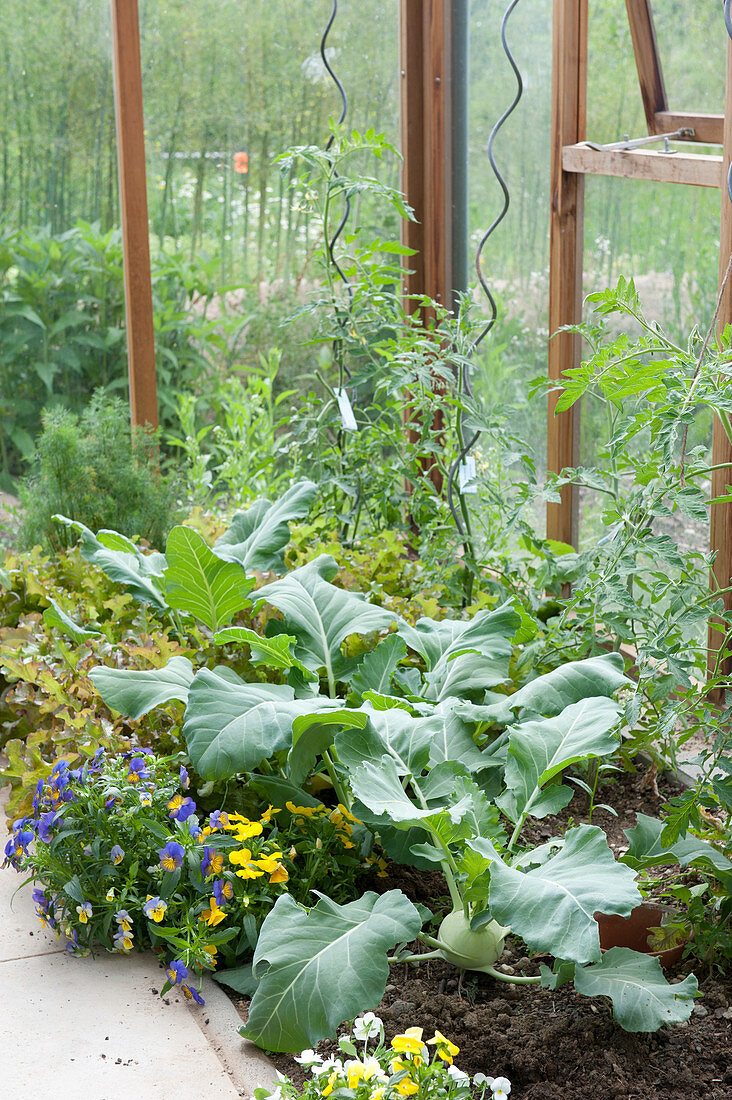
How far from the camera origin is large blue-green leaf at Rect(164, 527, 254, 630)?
228 cm

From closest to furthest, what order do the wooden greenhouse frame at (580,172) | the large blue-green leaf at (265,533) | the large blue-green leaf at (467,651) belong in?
Result: the large blue-green leaf at (467,651) → the wooden greenhouse frame at (580,172) → the large blue-green leaf at (265,533)

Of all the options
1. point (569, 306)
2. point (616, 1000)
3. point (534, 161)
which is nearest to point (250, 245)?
point (534, 161)

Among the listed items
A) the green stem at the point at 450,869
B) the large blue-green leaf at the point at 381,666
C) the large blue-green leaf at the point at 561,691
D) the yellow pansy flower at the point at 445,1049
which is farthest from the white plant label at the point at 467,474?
the yellow pansy flower at the point at 445,1049

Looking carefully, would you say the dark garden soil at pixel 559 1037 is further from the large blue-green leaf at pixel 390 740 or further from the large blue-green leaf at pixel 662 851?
the large blue-green leaf at pixel 390 740

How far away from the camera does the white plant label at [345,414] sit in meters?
3.02

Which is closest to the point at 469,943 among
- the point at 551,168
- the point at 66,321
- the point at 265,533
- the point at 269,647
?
the point at 269,647

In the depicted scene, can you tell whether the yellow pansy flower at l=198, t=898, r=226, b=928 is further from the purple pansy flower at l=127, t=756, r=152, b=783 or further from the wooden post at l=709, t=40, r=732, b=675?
the wooden post at l=709, t=40, r=732, b=675

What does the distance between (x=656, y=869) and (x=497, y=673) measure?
51 centimetres

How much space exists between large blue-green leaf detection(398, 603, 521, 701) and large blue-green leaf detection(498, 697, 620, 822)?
233 millimetres

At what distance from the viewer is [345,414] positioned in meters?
3.05

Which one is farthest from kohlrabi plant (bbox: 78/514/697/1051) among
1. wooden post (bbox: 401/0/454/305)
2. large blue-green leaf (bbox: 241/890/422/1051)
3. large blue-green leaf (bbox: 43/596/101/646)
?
wooden post (bbox: 401/0/454/305)

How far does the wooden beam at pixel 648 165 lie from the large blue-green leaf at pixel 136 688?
5.45ft

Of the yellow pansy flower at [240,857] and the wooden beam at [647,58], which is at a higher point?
the wooden beam at [647,58]

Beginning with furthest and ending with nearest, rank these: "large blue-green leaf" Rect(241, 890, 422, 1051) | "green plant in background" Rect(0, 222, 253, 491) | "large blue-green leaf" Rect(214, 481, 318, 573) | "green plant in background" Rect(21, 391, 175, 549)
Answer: "green plant in background" Rect(0, 222, 253, 491) → "green plant in background" Rect(21, 391, 175, 549) → "large blue-green leaf" Rect(214, 481, 318, 573) → "large blue-green leaf" Rect(241, 890, 422, 1051)
